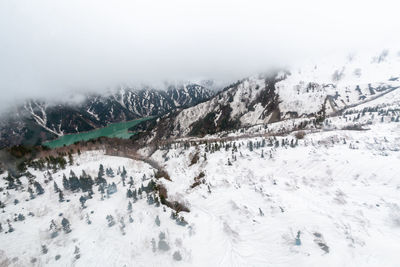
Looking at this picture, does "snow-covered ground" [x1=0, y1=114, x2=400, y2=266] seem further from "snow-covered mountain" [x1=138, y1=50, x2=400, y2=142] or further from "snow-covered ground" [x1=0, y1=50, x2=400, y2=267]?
"snow-covered mountain" [x1=138, y1=50, x2=400, y2=142]

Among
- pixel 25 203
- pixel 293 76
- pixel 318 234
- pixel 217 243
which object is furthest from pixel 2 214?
pixel 293 76

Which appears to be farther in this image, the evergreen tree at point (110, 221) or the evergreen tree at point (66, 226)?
the evergreen tree at point (110, 221)

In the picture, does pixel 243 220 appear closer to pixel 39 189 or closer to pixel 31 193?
pixel 39 189

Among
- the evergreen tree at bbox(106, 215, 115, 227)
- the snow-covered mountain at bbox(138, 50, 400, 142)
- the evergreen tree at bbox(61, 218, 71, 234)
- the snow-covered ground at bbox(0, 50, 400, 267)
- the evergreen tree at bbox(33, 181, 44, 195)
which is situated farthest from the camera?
the snow-covered mountain at bbox(138, 50, 400, 142)

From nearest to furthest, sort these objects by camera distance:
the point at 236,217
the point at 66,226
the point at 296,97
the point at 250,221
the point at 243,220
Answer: the point at 250,221, the point at 243,220, the point at 236,217, the point at 66,226, the point at 296,97

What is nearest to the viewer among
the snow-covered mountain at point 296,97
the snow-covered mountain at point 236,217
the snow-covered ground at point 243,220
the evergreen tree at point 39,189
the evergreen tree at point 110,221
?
the snow-covered ground at point 243,220

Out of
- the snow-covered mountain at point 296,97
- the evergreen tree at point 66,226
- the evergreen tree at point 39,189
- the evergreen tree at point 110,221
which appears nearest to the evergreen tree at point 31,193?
the evergreen tree at point 39,189

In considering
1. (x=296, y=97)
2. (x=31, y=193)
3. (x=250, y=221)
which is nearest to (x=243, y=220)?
(x=250, y=221)

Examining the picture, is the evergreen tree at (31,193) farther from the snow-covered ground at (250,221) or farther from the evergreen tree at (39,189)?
the evergreen tree at (39,189)

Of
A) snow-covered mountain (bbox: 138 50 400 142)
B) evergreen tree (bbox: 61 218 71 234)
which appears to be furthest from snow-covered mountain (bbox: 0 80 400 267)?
snow-covered mountain (bbox: 138 50 400 142)
